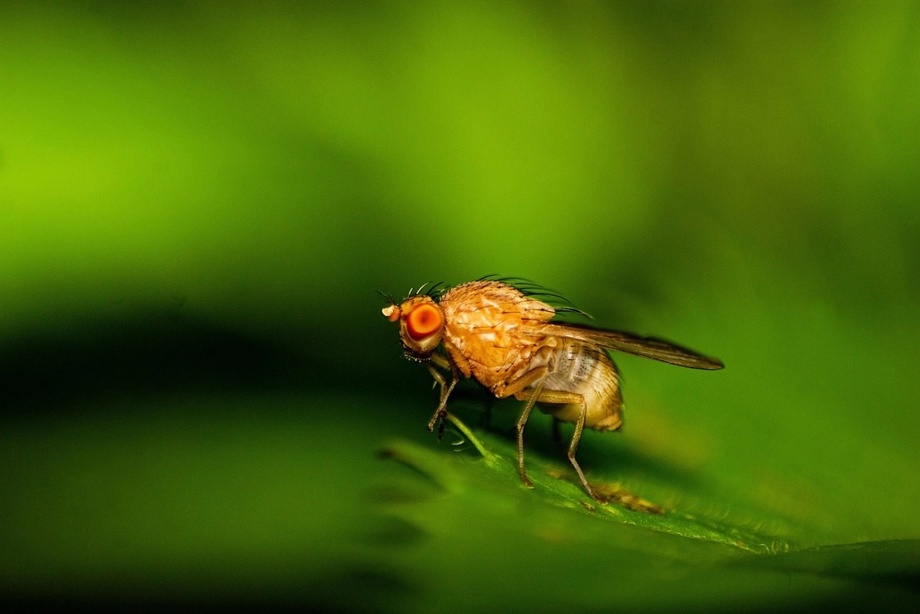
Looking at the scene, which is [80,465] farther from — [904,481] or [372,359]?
[904,481]

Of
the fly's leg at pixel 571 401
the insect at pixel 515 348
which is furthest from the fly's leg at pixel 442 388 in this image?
the fly's leg at pixel 571 401

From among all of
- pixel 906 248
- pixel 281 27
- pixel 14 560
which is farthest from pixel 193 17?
pixel 906 248

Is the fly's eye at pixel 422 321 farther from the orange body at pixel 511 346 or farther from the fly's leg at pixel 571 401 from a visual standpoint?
the fly's leg at pixel 571 401

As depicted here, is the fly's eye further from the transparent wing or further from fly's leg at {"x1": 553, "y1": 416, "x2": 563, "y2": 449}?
fly's leg at {"x1": 553, "y1": 416, "x2": 563, "y2": 449}

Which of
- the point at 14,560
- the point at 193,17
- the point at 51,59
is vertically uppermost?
the point at 193,17

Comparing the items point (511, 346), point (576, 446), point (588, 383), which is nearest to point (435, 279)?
point (511, 346)

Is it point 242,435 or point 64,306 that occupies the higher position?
point 64,306
